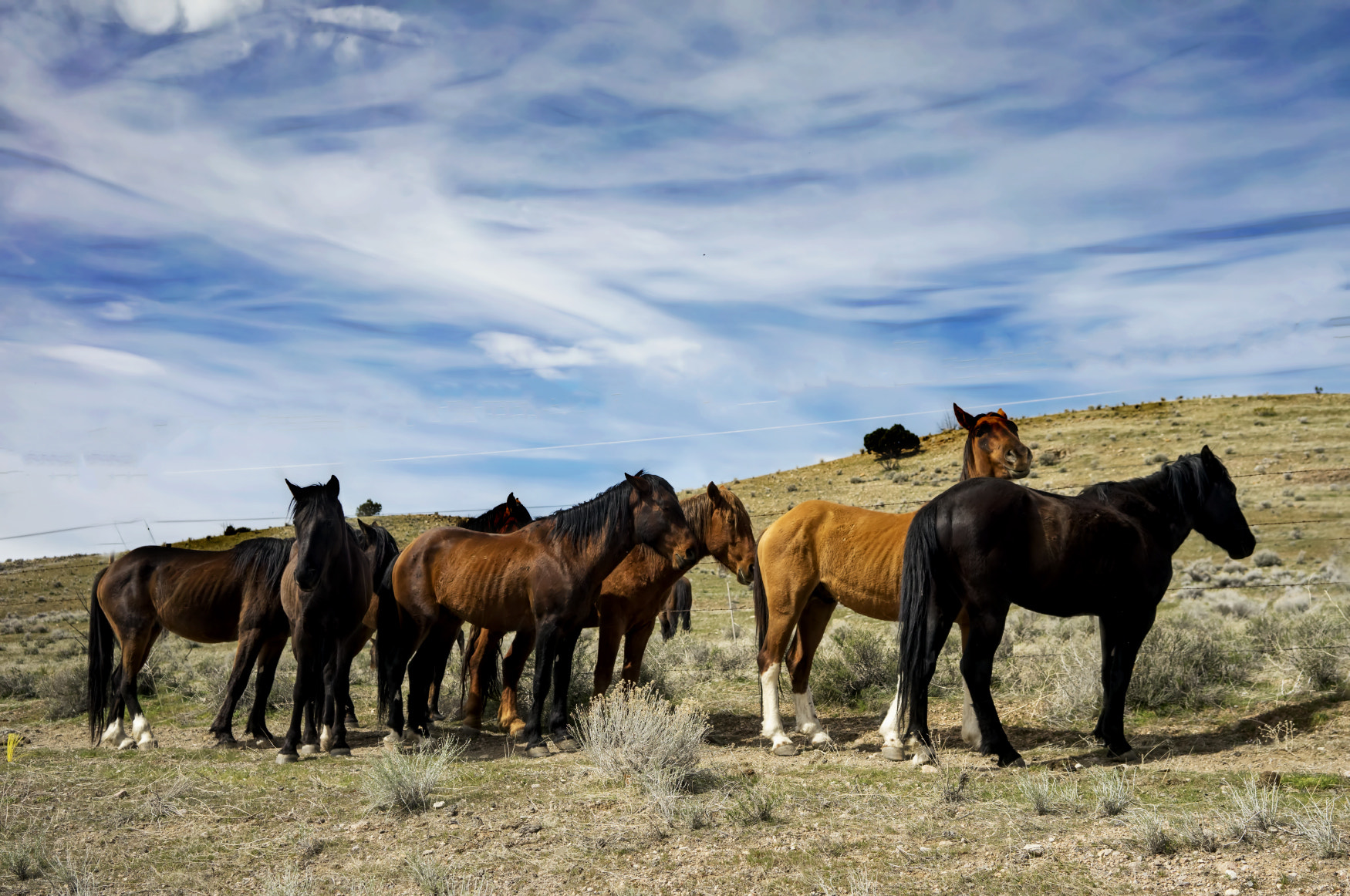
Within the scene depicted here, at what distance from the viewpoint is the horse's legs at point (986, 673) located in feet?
21.5

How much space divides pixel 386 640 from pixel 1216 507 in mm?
7833

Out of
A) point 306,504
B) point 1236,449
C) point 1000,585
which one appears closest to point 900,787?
point 1000,585

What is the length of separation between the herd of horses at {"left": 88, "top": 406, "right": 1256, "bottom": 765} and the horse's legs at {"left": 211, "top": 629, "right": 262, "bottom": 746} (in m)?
0.02

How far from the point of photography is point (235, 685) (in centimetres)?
884

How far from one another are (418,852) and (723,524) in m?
4.12

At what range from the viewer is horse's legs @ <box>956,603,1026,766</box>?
21.5 feet

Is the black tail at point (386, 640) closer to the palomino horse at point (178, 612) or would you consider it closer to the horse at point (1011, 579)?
the palomino horse at point (178, 612)

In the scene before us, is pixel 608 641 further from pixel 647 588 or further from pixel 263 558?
pixel 263 558

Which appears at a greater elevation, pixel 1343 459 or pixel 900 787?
pixel 1343 459

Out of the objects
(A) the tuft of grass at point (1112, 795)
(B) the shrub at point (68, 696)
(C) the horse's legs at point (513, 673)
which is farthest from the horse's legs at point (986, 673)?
(B) the shrub at point (68, 696)

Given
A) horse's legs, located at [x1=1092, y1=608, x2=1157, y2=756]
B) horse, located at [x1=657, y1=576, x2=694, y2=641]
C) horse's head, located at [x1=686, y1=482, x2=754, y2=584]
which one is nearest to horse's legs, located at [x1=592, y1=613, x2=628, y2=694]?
horse's head, located at [x1=686, y1=482, x2=754, y2=584]

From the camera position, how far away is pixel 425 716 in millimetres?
8852

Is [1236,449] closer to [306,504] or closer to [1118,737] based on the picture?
[1118,737]

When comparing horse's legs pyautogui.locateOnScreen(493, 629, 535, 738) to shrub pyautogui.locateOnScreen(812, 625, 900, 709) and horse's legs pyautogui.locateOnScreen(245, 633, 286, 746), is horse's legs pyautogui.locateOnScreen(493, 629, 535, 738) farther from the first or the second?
shrub pyautogui.locateOnScreen(812, 625, 900, 709)
